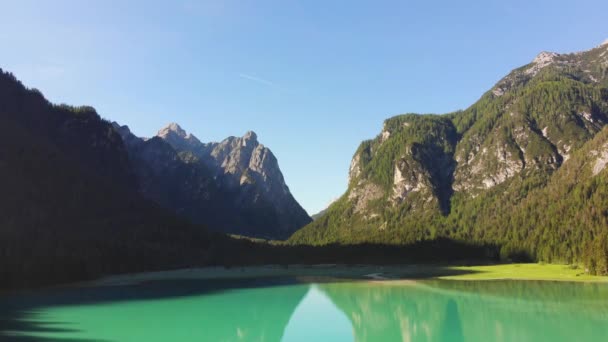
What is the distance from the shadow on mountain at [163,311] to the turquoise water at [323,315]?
0.12 meters

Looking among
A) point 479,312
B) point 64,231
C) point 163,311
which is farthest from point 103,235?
point 479,312

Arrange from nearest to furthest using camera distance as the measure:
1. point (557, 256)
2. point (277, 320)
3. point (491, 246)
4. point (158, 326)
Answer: point (158, 326) → point (277, 320) → point (557, 256) → point (491, 246)

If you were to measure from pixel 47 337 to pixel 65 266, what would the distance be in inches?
2465

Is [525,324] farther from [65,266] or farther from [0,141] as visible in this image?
[0,141]

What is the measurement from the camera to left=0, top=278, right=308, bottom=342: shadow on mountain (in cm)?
4050

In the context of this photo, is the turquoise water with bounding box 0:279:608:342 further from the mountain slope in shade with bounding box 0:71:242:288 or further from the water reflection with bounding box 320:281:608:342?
the mountain slope in shade with bounding box 0:71:242:288

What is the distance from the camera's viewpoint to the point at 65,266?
304 ft

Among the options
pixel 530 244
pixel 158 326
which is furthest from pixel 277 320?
pixel 530 244

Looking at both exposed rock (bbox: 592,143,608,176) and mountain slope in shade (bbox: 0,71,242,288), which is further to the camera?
exposed rock (bbox: 592,143,608,176)

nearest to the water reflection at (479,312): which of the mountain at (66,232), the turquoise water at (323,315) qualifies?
the turquoise water at (323,315)

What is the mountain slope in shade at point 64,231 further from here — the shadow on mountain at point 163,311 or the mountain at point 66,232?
the shadow on mountain at point 163,311

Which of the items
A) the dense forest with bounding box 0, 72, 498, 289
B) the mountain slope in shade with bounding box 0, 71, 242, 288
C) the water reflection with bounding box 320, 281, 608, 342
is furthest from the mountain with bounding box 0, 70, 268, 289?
the water reflection with bounding box 320, 281, 608, 342

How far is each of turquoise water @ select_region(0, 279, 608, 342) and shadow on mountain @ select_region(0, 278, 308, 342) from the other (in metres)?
0.12

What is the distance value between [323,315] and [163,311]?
19400mm
